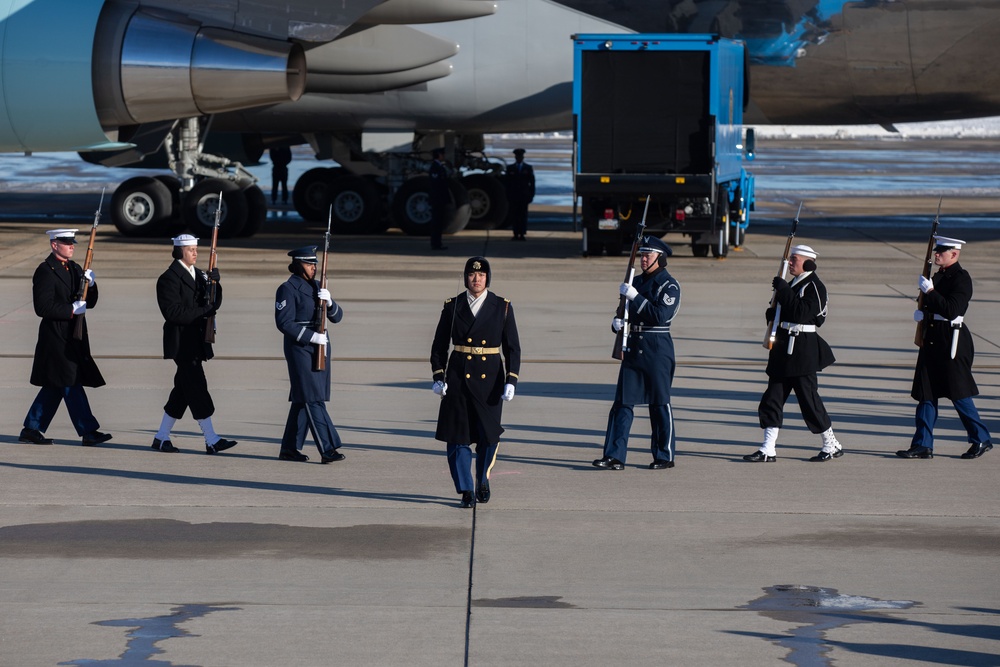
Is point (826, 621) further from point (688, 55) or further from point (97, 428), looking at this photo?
point (688, 55)

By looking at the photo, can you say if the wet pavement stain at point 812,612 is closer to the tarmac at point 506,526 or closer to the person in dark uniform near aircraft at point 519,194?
the tarmac at point 506,526

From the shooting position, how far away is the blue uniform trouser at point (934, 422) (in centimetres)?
1083

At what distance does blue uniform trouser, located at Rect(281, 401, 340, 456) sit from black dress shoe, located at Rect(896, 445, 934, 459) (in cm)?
425

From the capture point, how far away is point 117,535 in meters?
8.52

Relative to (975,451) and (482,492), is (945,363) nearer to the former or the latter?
(975,451)

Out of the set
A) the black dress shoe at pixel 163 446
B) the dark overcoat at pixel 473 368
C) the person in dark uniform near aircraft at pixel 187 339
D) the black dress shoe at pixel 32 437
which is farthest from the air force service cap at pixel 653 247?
the black dress shoe at pixel 32 437

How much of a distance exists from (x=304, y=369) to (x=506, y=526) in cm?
246

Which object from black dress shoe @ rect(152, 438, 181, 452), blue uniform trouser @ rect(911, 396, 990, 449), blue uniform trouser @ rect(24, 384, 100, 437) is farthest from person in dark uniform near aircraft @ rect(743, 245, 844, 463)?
blue uniform trouser @ rect(24, 384, 100, 437)

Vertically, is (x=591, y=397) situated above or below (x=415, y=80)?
below

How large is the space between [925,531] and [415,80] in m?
18.1

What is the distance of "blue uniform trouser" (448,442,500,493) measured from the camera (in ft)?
30.3

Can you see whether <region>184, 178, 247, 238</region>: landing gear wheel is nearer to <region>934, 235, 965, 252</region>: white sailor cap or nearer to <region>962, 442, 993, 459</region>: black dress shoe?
<region>934, 235, 965, 252</region>: white sailor cap

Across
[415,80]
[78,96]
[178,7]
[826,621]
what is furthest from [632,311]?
[415,80]

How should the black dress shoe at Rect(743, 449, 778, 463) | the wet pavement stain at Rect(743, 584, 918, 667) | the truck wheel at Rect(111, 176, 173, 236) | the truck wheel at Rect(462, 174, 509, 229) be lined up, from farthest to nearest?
the truck wheel at Rect(462, 174, 509, 229) < the truck wheel at Rect(111, 176, 173, 236) < the black dress shoe at Rect(743, 449, 778, 463) < the wet pavement stain at Rect(743, 584, 918, 667)
